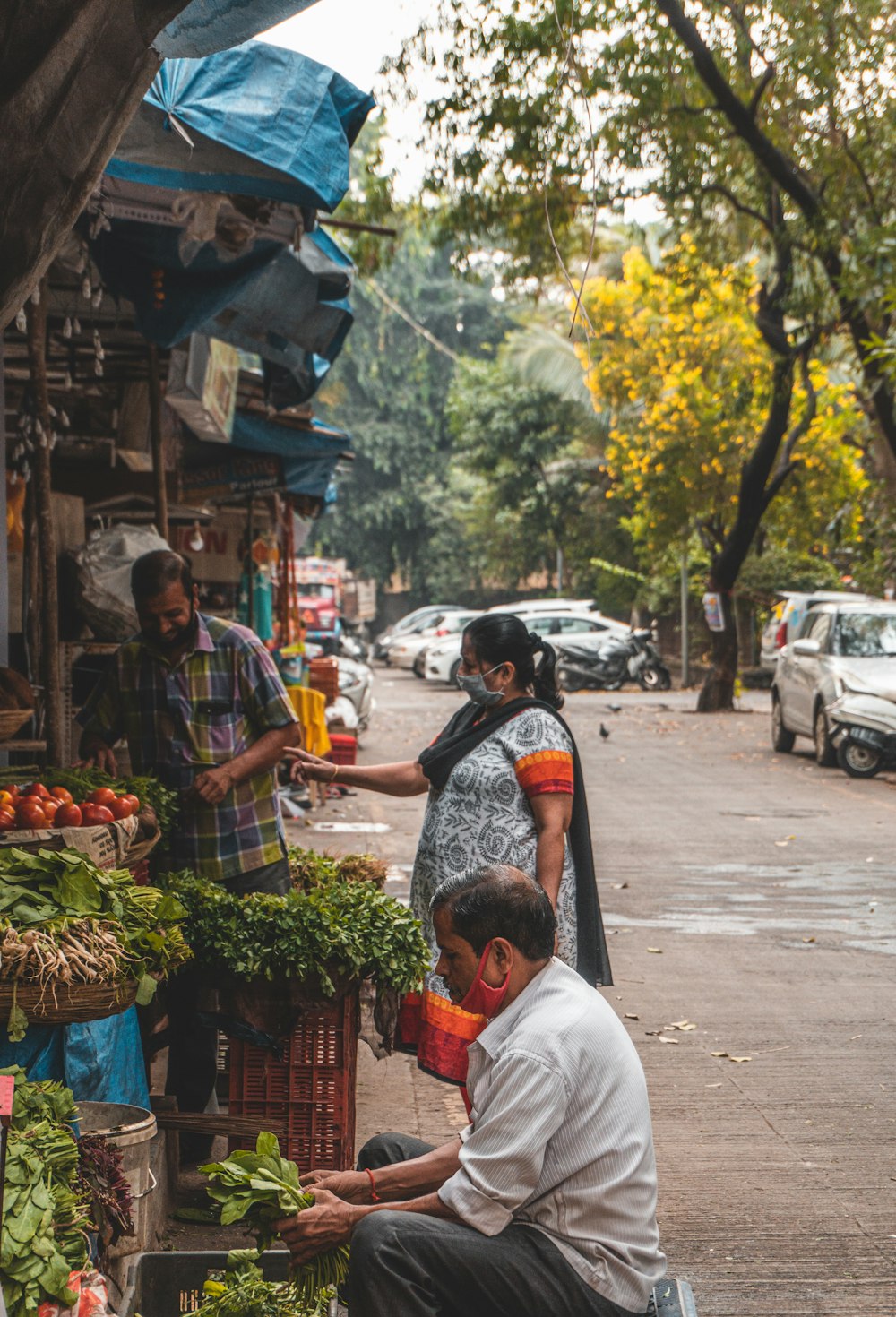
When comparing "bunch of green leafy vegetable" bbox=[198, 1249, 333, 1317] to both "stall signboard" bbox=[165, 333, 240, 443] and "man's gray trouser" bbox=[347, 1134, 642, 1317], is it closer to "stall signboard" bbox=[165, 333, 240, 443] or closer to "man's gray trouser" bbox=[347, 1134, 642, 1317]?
"man's gray trouser" bbox=[347, 1134, 642, 1317]

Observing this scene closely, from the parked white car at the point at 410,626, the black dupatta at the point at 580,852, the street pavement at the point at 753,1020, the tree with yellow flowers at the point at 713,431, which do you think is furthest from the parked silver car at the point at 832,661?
the parked white car at the point at 410,626

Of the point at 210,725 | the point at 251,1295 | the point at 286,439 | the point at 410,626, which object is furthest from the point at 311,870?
the point at 410,626

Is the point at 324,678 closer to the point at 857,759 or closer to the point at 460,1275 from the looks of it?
the point at 857,759

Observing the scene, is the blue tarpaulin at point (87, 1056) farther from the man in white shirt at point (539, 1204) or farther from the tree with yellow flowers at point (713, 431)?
the tree with yellow flowers at point (713, 431)

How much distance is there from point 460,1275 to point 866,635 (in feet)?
48.0

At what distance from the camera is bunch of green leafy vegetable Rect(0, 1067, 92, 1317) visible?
288 centimetres

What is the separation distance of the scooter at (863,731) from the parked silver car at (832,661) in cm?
13

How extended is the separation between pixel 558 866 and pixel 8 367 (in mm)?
4644

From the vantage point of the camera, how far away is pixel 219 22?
3.50 meters

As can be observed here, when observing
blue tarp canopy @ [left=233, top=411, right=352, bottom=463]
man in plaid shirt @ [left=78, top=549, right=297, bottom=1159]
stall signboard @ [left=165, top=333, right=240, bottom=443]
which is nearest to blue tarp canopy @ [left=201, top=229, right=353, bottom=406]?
stall signboard @ [left=165, top=333, right=240, bottom=443]

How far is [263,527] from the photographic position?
1673 cm

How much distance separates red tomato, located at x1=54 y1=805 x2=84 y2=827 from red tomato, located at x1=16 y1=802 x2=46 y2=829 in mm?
68

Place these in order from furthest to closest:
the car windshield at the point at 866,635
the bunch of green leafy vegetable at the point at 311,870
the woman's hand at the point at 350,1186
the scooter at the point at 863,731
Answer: the car windshield at the point at 866,635
the scooter at the point at 863,731
the bunch of green leafy vegetable at the point at 311,870
the woman's hand at the point at 350,1186

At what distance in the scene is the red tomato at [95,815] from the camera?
4.65 metres
